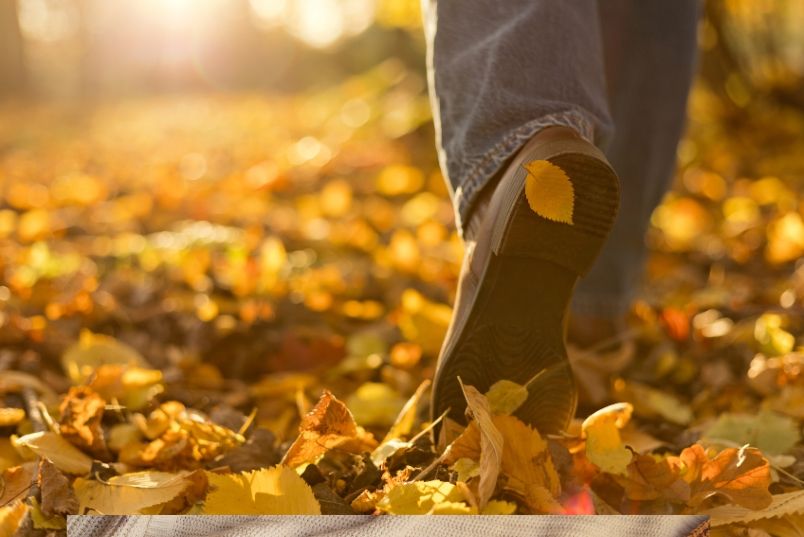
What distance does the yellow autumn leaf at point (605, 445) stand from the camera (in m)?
1.13

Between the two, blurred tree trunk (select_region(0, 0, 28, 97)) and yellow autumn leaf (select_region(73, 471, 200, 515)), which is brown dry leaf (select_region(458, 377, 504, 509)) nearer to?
yellow autumn leaf (select_region(73, 471, 200, 515))

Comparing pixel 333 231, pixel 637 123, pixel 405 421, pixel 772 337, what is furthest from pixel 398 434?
pixel 333 231

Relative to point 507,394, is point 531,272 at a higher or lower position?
higher

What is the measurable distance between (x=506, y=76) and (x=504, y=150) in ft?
0.35

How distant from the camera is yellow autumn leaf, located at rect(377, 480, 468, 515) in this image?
3.28 feet

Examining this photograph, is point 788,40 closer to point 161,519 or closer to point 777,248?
point 777,248

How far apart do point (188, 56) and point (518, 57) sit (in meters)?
23.3

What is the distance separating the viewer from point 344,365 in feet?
5.65

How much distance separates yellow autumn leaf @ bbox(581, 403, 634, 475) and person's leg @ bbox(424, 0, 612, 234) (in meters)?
0.33

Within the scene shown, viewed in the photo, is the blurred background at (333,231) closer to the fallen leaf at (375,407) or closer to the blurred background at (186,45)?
the fallen leaf at (375,407)

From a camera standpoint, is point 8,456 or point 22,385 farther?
point 22,385

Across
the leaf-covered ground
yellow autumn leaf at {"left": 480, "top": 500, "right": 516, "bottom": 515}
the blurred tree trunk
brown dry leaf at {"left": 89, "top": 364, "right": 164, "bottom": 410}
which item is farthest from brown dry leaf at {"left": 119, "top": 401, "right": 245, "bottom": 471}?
the blurred tree trunk

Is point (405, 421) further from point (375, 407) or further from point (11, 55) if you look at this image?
point (11, 55)

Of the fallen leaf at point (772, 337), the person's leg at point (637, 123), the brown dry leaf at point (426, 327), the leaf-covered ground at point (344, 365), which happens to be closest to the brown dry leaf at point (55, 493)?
the leaf-covered ground at point (344, 365)
